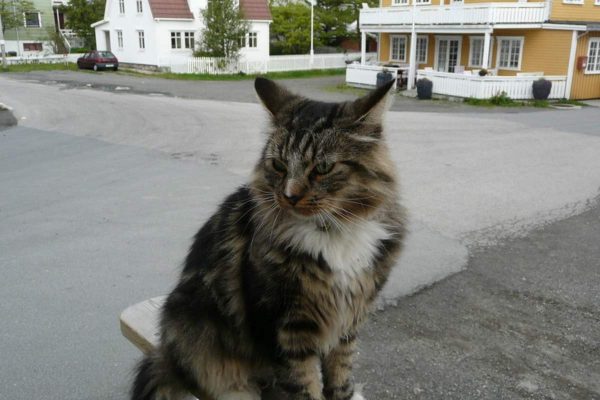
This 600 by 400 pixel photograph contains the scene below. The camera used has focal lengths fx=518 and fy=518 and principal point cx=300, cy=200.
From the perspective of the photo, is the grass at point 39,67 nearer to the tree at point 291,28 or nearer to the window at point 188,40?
the window at point 188,40

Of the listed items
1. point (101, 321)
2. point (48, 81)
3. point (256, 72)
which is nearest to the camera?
point (101, 321)

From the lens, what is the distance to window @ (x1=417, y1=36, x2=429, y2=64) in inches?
1163

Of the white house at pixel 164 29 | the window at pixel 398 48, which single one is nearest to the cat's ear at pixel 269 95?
the window at pixel 398 48

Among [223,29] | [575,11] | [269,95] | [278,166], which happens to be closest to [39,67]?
[223,29]

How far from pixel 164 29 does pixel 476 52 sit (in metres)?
20.0

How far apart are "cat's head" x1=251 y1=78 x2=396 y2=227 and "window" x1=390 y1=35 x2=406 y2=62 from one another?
30186 mm

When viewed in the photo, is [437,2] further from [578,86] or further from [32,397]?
[32,397]

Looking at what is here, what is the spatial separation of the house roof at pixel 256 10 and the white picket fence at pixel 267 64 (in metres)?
3.31

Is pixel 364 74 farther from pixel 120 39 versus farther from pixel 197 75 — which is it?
pixel 120 39

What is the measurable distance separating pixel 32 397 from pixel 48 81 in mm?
28193

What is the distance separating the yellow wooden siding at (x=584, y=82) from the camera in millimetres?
22625

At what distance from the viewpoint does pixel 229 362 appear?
2711 millimetres

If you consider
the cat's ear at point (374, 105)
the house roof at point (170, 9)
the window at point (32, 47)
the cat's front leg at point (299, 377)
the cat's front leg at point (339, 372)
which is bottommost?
the cat's front leg at point (339, 372)

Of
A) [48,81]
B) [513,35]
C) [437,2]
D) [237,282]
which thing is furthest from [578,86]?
[48,81]
